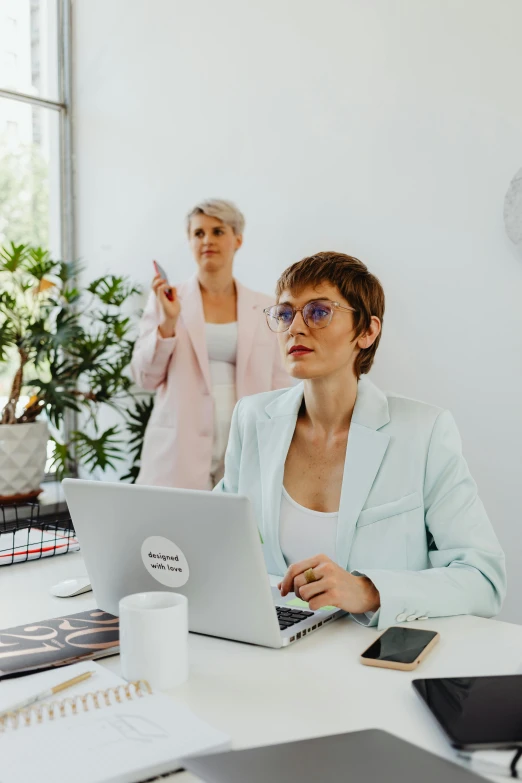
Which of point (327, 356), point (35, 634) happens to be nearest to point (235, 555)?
point (35, 634)

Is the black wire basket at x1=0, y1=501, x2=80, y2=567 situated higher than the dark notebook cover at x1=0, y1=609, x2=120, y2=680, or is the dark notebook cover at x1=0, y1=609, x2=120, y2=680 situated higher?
the black wire basket at x1=0, y1=501, x2=80, y2=567

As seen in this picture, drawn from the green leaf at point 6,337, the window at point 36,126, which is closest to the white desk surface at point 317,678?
the green leaf at point 6,337

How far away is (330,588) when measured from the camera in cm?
128

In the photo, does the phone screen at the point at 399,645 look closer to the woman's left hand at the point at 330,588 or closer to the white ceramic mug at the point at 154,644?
the woman's left hand at the point at 330,588

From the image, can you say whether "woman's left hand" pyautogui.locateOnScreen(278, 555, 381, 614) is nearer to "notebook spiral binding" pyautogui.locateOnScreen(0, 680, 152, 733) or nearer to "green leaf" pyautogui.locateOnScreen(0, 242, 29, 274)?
"notebook spiral binding" pyautogui.locateOnScreen(0, 680, 152, 733)

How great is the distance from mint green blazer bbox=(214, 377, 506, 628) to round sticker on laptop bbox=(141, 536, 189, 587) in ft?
1.10

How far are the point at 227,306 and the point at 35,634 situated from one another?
2373 mm

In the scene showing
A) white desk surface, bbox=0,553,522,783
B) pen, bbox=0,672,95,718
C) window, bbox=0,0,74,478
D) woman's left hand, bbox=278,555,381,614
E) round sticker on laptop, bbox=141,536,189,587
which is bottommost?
white desk surface, bbox=0,553,522,783

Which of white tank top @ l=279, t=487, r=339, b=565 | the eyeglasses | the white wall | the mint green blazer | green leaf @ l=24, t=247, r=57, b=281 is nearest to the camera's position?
the mint green blazer

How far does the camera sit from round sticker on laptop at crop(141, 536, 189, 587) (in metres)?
1.18

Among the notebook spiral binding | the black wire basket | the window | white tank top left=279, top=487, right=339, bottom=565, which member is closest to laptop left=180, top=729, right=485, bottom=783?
the notebook spiral binding

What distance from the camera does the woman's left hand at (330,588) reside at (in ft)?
4.20

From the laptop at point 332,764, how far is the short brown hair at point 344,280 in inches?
44.0

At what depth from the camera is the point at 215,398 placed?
3.42 metres
